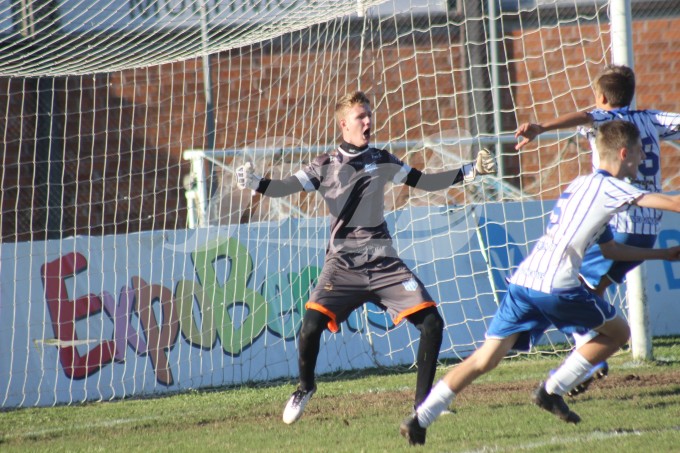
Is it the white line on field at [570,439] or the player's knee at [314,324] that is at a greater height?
the player's knee at [314,324]

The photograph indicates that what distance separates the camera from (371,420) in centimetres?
580

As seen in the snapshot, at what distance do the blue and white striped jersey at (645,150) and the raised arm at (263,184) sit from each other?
1.84 m

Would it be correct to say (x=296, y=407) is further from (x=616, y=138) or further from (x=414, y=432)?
(x=616, y=138)

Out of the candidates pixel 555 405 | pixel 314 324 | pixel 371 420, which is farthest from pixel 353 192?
pixel 555 405

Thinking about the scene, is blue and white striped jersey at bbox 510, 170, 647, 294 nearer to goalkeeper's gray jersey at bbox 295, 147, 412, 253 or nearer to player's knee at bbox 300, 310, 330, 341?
goalkeeper's gray jersey at bbox 295, 147, 412, 253

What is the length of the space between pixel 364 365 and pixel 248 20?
3348 millimetres

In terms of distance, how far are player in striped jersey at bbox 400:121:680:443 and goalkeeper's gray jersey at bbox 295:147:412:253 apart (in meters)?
1.02

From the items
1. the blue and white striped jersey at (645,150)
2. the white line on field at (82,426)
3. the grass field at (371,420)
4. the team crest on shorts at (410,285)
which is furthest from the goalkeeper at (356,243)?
the white line on field at (82,426)

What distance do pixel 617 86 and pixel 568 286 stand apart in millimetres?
1819

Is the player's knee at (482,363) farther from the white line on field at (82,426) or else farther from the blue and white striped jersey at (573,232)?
the white line on field at (82,426)

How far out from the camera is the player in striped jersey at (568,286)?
462cm

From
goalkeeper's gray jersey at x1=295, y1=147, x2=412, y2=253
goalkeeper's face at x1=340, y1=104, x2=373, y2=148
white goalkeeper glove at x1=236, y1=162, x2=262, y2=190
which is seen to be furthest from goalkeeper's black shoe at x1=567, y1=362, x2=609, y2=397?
white goalkeeper glove at x1=236, y1=162, x2=262, y2=190

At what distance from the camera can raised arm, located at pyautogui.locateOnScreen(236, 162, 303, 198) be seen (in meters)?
5.25

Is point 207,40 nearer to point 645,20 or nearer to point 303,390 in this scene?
point 303,390
